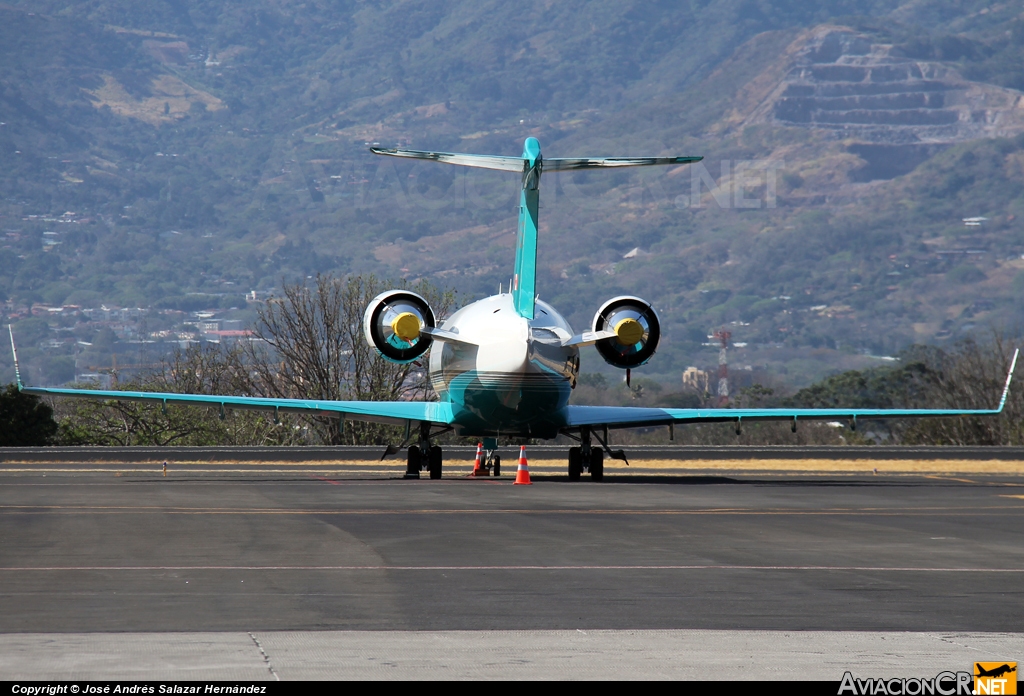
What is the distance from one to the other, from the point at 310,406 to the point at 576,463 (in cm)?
633

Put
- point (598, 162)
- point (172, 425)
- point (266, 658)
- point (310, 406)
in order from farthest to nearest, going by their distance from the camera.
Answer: point (172, 425)
point (310, 406)
point (598, 162)
point (266, 658)

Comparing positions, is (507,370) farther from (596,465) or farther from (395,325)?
(596,465)

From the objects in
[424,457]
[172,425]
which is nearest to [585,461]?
[424,457]

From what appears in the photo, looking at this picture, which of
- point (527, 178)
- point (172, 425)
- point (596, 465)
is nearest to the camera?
point (527, 178)

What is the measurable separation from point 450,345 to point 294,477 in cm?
556

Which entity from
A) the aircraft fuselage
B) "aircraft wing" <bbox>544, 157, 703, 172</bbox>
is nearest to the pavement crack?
the aircraft fuselage

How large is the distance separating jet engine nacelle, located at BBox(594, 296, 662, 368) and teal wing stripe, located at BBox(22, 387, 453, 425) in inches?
154

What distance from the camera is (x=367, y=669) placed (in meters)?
8.52

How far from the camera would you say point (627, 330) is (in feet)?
98.5

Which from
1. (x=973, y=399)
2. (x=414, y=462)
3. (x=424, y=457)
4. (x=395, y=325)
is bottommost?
(x=414, y=462)

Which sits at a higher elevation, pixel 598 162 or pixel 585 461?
pixel 598 162

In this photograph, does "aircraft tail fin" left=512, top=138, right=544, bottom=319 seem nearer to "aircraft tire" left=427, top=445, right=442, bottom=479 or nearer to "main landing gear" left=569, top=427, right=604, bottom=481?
"main landing gear" left=569, top=427, right=604, bottom=481

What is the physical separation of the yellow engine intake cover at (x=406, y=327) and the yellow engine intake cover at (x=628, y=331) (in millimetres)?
4431

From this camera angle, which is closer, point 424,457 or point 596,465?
point 596,465
